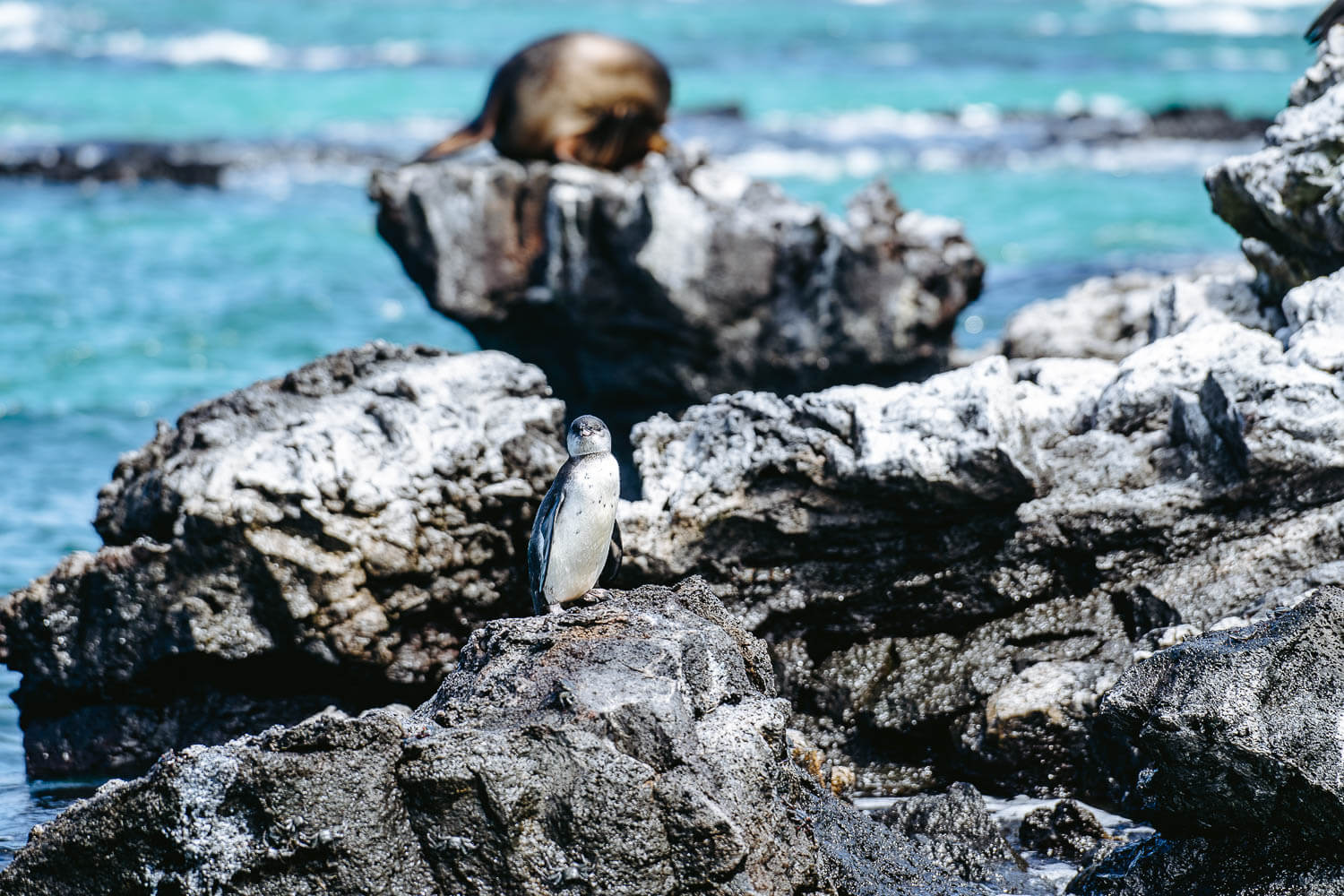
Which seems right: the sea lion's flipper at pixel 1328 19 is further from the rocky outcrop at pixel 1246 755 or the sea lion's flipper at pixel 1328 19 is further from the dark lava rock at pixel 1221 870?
the dark lava rock at pixel 1221 870

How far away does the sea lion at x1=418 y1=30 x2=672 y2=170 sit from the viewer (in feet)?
33.8

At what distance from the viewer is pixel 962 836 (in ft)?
14.6

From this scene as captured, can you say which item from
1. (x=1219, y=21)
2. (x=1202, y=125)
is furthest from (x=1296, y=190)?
(x=1219, y=21)

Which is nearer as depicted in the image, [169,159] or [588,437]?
[588,437]

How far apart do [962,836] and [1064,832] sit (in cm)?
34

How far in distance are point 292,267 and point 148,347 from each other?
2925mm

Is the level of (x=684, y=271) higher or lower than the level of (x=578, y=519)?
higher

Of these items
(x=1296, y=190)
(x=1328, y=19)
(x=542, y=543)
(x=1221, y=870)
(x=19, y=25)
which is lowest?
(x=1221, y=870)

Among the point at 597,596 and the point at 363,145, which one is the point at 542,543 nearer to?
the point at 597,596

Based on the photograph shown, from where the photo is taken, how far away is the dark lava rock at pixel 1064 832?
14.6 feet

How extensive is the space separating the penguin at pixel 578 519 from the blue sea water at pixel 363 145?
6.78 ft

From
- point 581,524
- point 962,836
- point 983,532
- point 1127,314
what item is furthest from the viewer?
point 1127,314

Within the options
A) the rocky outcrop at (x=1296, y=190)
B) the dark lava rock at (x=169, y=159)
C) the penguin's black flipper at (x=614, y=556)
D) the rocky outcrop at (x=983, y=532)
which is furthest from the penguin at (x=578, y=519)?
the dark lava rock at (x=169, y=159)

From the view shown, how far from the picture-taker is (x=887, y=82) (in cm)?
2939
